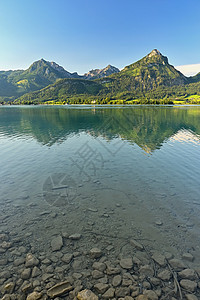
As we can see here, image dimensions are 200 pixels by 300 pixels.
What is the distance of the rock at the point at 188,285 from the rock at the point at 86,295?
15.9 ft

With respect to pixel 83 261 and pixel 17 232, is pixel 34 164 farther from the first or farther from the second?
pixel 83 261

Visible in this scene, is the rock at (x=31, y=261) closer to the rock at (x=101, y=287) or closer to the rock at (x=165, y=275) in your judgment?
the rock at (x=101, y=287)

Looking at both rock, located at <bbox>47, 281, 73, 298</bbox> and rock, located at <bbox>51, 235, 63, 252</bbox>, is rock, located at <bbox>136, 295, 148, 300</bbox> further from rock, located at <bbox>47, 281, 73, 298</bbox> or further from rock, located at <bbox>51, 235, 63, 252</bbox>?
rock, located at <bbox>51, 235, 63, 252</bbox>

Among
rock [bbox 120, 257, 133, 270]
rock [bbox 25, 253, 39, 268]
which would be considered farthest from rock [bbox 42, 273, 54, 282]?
rock [bbox 120, 257, 133, 270]

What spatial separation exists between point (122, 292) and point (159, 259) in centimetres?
343

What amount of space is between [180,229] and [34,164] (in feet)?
77.6

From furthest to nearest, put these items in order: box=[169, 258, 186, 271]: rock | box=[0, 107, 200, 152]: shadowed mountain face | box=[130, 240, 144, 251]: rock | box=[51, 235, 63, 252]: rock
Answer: box=[0, 107, 200, 152]: shadowed mountain face < box=[130, 240, 144, 251]: rock < box=[51, 235, 63, 252]: rock < box=[169, 258, 186, 271]: rock

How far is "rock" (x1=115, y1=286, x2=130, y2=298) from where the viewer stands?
27.9 ft

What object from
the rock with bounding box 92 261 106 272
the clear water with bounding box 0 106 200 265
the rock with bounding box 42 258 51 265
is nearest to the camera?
the rock with bounding box 92 261 106 272

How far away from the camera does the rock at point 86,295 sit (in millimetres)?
8219

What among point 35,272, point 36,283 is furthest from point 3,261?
point 36,283

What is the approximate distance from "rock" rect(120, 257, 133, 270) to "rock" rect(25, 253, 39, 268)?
533cm

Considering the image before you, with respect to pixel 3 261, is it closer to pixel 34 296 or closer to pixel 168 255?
pixel 34 296

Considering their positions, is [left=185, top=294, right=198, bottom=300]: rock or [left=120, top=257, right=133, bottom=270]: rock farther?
[left=120, top=257, right=133, bottom=270]: rock
